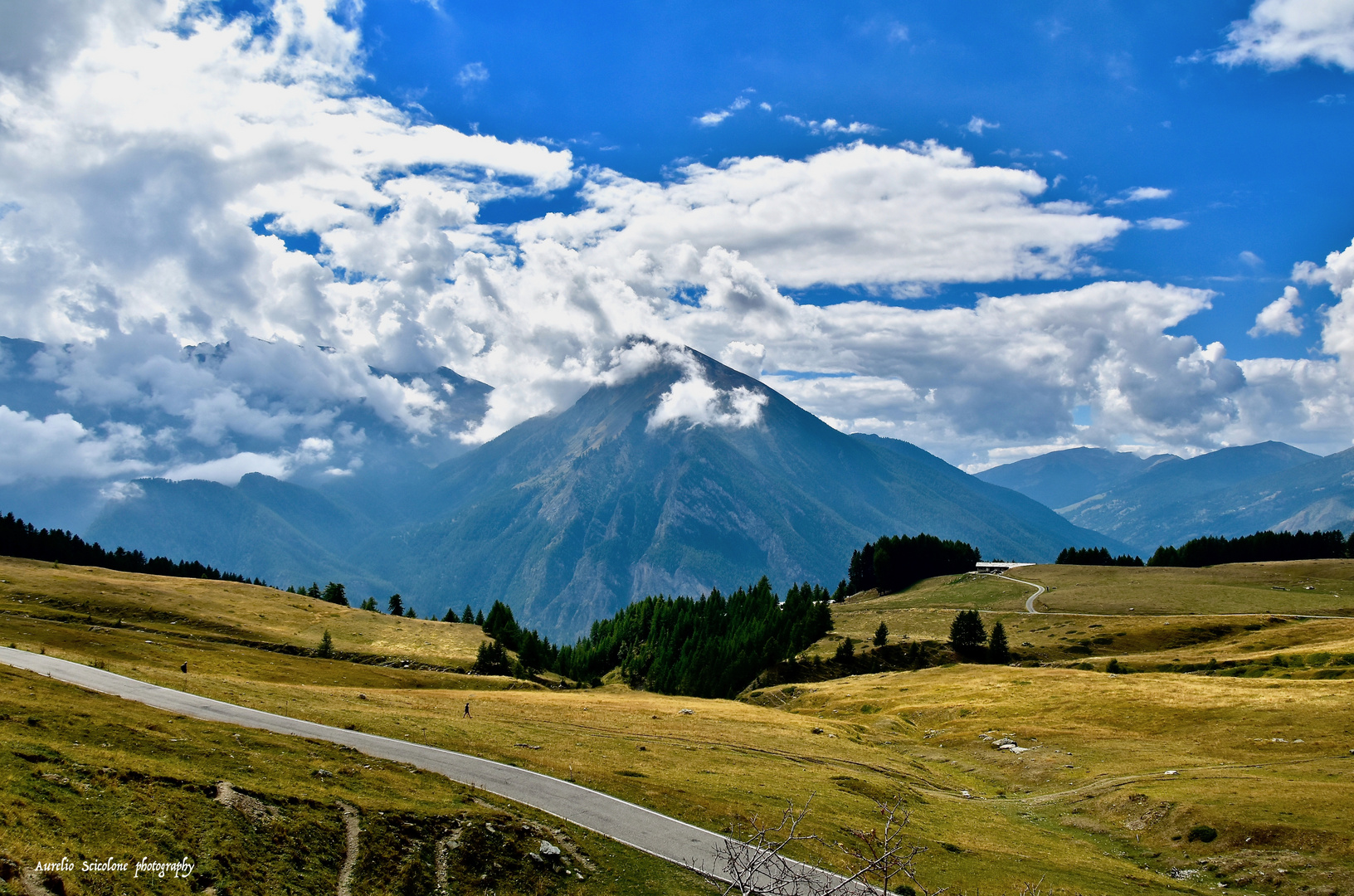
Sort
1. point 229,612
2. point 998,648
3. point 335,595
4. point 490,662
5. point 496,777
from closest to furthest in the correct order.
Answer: point 496,777 < point 490,662 < point 229,612 < point 998,648 < point 335,595

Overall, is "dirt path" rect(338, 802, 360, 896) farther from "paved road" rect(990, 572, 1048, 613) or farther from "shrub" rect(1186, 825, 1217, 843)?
"paved road" rect(990, 572, 1048, 613)

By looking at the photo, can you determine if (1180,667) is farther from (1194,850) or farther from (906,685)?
(1194,850)

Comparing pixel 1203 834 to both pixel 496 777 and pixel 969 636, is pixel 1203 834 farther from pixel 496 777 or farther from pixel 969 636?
pixel 969 636

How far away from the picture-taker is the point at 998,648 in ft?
408

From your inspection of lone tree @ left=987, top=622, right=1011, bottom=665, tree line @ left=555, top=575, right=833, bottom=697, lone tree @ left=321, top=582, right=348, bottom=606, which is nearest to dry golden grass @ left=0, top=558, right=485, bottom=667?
lone tree @ left=321, top=582, right=348, bottom=606

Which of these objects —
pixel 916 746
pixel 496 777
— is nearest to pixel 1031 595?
pixel 916 746

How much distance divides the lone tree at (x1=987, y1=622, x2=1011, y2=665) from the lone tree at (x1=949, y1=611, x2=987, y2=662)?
10.9 ft

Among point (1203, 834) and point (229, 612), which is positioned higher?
point (229, 612)

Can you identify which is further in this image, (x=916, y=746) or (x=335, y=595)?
(x=335, y=595)

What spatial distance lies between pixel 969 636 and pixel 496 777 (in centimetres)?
11256

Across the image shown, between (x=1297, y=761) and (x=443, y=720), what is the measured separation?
200 ft

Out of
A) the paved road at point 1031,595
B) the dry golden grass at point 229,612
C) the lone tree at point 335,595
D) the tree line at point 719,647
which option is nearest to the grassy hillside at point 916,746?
the dry golden grass at point 229,612

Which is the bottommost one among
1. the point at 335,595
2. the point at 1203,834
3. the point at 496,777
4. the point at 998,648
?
the point at 1203,834

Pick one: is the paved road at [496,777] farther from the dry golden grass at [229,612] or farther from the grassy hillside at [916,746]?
the dry golden grass at [229,612]
